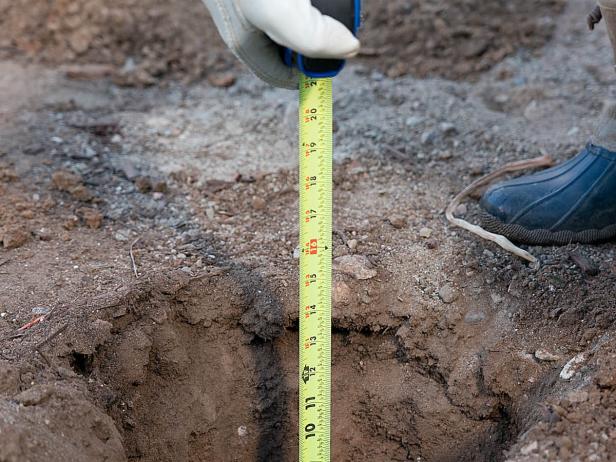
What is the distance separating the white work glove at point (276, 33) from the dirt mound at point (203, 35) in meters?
2.21

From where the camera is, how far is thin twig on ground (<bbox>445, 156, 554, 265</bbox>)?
3186 mm

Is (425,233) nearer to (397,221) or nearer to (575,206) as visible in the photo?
(397,221)

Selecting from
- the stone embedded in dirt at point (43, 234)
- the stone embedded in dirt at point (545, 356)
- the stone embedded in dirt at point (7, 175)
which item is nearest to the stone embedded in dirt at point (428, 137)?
the stone embedded in dirt at point (545, 356)

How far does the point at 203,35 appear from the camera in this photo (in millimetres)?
5188

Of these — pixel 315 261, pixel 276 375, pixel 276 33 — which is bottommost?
pixel 276 375

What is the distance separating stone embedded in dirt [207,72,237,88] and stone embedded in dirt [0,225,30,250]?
185 centimetres

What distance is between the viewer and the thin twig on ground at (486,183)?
3.19 meters

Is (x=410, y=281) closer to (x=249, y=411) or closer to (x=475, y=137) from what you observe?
(x=249, y=411)

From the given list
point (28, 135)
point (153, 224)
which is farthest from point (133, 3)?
point (153, 224)

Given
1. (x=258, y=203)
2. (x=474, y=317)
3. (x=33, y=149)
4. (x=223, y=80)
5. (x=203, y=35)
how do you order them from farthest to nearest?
1. (x=203, y=35)
2. (x=223, y=80)
3. (x=33, y=149)
4. (x=258, y=203)
5. (x=474, y=317)

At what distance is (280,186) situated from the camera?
3.69 meters

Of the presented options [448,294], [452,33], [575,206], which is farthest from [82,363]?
[452,33]

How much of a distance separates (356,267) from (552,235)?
0.84 meters

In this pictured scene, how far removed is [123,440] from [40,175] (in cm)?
150
